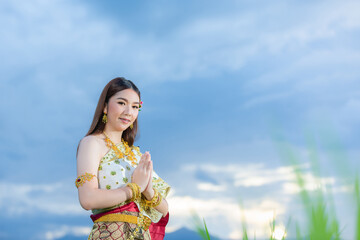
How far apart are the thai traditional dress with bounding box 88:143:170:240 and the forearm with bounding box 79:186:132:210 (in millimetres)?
124

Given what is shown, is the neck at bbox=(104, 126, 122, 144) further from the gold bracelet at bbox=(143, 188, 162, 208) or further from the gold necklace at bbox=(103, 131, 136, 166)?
the gold bracelet at bbox=(143, 188, 162, 208)

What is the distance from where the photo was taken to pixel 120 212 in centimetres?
267

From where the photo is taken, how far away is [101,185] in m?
2.68

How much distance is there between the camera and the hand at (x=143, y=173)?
2.71 metres

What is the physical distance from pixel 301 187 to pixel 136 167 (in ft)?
5.79

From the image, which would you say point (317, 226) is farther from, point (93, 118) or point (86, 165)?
point (93, 118)

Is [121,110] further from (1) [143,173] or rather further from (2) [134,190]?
(2) [134,190]

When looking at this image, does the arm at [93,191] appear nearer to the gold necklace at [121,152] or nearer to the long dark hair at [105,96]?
the gold necklace at [121,152]

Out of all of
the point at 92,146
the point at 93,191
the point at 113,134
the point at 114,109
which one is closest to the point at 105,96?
the point at 114,109

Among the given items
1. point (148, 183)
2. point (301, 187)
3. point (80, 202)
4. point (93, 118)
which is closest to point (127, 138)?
point (93, 118)

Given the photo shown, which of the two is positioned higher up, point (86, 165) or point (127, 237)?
point (86, 165)

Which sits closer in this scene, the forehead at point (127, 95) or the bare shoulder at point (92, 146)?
the bare shoulder at point (92, 146)

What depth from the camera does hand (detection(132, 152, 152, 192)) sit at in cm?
271

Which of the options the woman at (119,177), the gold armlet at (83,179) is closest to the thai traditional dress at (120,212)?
the woman at (119,177)
